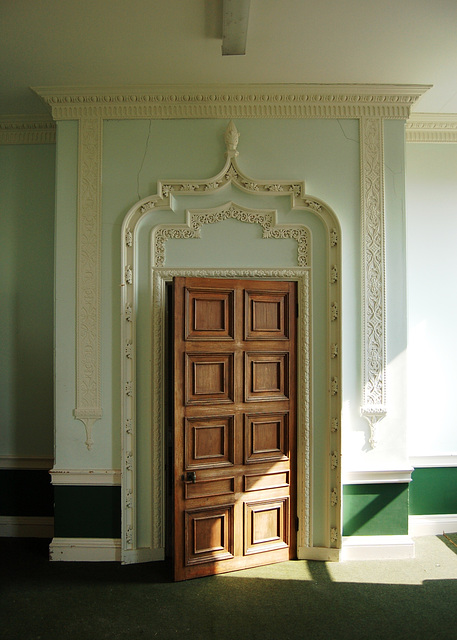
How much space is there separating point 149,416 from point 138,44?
2.46m

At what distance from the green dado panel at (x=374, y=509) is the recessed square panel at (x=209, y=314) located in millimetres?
1479

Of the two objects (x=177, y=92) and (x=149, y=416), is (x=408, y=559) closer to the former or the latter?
(x=149, y=416)

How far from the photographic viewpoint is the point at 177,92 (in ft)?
11.3

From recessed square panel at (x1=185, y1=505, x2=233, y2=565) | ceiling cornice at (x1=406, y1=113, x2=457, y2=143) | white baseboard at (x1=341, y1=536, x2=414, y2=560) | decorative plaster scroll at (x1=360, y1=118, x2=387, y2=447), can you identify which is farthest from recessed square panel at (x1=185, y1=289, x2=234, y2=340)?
ceiling cornice at (x1=406, y1=113, x2=457, y2=143)

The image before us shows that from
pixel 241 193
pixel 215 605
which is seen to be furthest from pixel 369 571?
pixel 241 193

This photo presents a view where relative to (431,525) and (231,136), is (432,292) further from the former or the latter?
(231,136)

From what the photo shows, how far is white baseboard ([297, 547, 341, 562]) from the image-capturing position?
3438 millimetres

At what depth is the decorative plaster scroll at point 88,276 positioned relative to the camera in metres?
3.49

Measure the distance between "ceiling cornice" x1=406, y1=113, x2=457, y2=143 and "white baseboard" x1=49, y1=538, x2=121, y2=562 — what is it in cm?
395

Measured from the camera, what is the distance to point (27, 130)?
392cm

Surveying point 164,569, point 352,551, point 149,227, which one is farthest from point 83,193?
point 352,551

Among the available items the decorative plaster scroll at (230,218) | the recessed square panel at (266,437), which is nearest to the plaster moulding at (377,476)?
the recessed square panel at (266,437)

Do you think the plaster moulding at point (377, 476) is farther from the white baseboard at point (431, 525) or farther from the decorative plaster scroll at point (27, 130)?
the decorative plaster scroll at point (27, 130)

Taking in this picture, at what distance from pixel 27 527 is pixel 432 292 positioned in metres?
3.84
